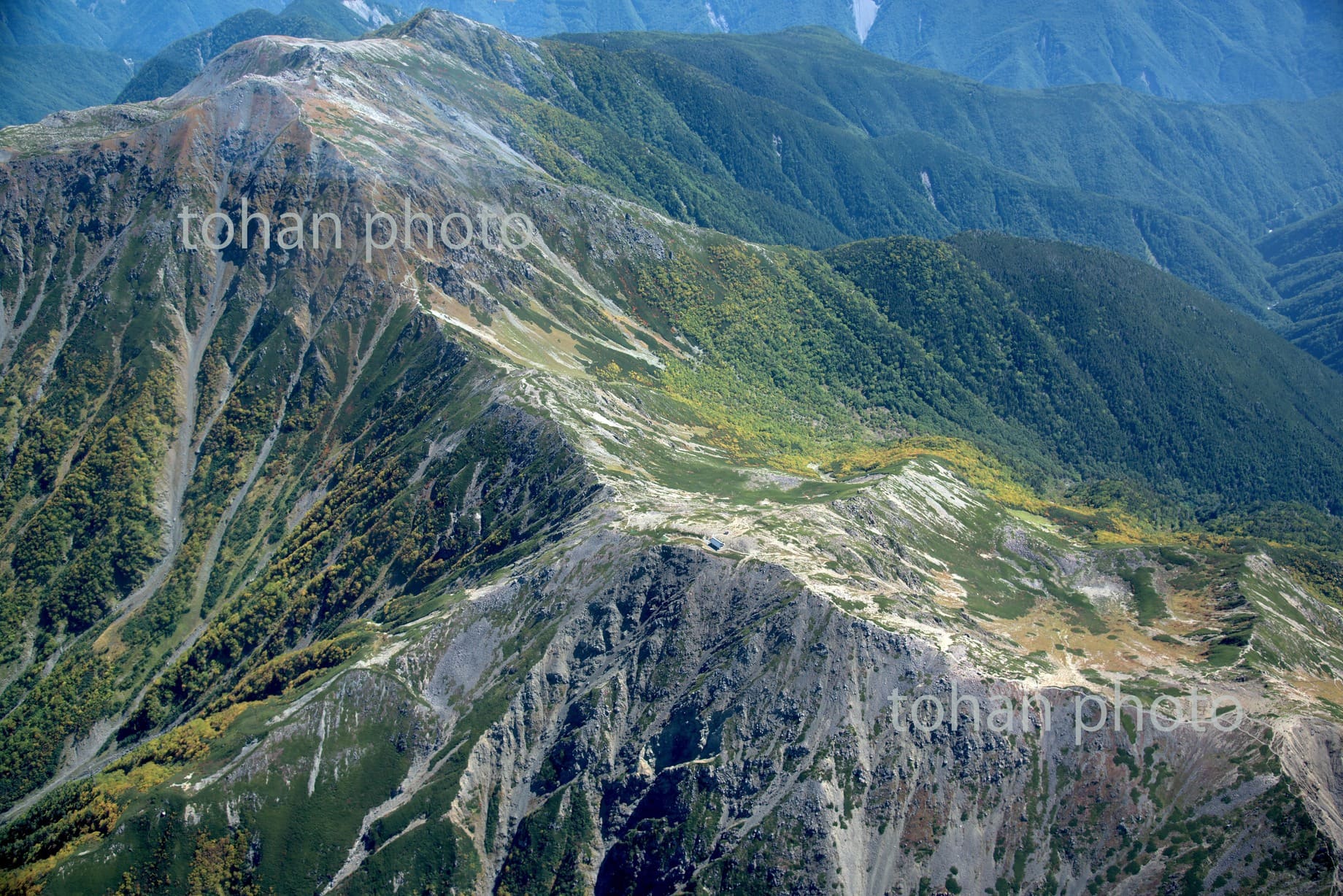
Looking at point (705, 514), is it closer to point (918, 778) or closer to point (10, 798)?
point (918, 778)

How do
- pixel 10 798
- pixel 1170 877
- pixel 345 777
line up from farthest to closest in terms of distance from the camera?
pixel 10 798 → pixel 345 777 → pixel 1170 877

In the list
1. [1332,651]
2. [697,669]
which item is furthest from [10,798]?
[1332,651]

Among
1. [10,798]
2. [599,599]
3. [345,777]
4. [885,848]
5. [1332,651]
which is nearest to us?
[885,848]

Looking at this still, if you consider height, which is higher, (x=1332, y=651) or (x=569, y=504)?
(x=569, y=504)

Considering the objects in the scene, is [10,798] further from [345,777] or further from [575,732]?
[575,732]

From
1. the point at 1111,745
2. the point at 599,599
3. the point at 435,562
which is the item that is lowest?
the point at 1111,745

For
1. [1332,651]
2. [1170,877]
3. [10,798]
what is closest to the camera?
[1170,877]

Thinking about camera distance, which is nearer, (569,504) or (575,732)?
(575,732)

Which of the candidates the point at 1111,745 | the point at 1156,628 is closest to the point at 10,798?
the point at 1111,745

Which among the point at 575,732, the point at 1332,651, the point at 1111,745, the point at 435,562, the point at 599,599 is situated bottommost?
the point at 1332,651
